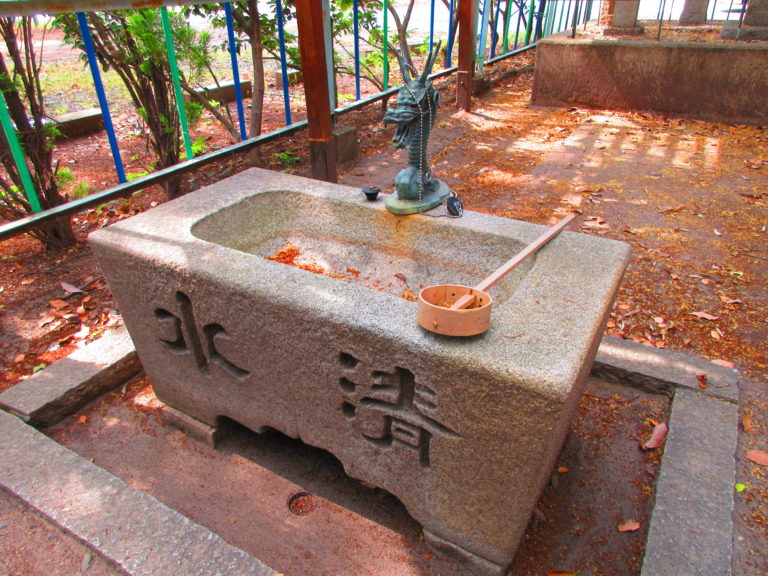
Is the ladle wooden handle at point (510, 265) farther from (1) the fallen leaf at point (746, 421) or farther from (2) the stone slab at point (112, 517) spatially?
(1) the fallen leaf at point (746, 421)

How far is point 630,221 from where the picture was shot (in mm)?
4113

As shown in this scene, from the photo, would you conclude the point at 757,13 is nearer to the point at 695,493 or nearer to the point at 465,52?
the point at 465,52

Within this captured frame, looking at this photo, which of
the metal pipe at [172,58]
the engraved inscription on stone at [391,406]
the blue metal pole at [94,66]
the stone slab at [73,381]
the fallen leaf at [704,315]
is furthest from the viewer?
the metal pipe at [172,58]

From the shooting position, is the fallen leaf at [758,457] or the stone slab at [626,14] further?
the stone slab at [626,14]

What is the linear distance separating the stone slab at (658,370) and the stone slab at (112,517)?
5.99 ft

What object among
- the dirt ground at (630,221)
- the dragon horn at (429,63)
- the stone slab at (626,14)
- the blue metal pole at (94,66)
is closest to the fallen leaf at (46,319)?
the dirt ground at (630,221)

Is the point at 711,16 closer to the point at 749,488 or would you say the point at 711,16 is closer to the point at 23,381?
the point at 749,488

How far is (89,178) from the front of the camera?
16.0 ft

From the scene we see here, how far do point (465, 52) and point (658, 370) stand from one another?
4913 mm

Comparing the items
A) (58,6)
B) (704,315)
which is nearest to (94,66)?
(58,6)

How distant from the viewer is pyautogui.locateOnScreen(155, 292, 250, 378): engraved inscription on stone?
2041mm

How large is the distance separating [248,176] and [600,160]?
3.96 metres

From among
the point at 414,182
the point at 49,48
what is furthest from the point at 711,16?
the point at 49,48

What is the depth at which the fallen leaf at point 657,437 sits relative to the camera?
2.30 m
